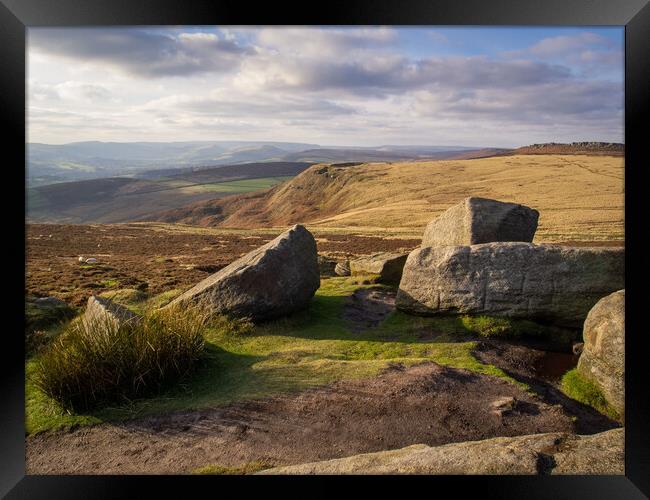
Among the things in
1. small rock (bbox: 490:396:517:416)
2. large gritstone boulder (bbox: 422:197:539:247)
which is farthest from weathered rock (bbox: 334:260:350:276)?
small rock (bbox: 490:396:517:416)

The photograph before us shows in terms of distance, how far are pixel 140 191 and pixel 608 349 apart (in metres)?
96.0

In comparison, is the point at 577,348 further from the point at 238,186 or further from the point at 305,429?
the point at 238,186

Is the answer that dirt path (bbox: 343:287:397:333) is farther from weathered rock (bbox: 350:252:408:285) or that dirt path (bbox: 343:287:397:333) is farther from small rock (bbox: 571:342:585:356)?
small rock (bbox: 571:342:585:356)

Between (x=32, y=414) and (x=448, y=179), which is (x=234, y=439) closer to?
(x=32, y=414)

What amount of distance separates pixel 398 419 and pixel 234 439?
2452 mm

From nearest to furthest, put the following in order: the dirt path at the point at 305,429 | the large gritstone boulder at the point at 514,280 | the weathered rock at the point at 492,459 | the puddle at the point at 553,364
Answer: the weathered rock at the point at 492,459, the dirt path at the point at 305,429, the puddle at the point at 553,364, the large gritstone boulder at the point at 514,280

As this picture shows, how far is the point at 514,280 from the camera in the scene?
1151cm

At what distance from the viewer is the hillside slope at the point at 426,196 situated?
144 ft

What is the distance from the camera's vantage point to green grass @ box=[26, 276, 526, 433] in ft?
27.7

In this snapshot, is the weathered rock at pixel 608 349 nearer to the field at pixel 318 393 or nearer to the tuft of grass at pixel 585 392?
the tuft of grass at pixel 585 392

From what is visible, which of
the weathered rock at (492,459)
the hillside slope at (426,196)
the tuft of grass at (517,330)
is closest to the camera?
the weathered rock at (492,459)

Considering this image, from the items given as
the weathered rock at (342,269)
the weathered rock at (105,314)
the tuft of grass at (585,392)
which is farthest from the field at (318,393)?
the weathered rock at (342,269)

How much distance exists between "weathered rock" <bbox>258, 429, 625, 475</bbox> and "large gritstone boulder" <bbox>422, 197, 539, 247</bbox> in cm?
729

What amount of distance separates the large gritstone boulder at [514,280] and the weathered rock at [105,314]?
20.9ft
